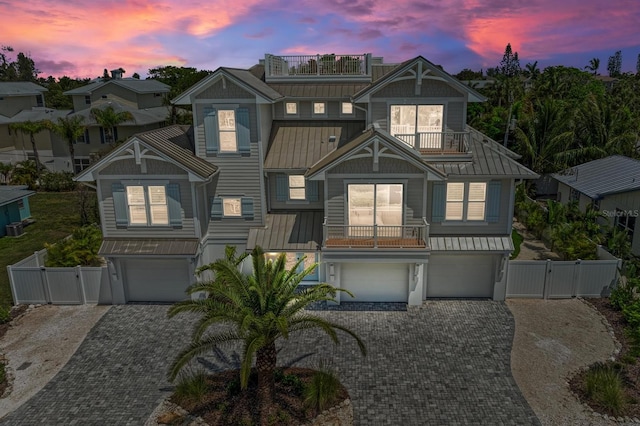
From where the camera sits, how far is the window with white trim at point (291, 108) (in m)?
25.7

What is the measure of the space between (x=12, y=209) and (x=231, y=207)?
20.2 meters

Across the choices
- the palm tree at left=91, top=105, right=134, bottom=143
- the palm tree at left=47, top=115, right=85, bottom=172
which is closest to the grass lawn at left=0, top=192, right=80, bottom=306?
the palm tree at left=47, top=115, right=85, bottom=172

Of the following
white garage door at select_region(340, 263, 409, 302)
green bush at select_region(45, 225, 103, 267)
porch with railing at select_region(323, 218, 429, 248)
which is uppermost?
porch with railing at select_region(323, 218, 429, 248)

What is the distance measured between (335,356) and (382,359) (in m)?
1.77

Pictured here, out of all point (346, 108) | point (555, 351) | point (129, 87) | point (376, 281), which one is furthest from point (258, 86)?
point (129, 87)

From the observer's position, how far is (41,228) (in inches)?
1352

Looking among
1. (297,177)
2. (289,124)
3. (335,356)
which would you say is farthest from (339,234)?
(289,124)

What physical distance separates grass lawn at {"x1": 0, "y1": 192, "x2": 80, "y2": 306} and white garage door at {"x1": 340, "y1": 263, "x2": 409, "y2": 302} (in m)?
16.4

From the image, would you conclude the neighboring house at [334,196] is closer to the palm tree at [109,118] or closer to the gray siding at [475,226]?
the gray siding at [475,226]

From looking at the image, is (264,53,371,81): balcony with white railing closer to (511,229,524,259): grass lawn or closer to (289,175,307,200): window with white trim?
(289,175,307,200): window with white trim

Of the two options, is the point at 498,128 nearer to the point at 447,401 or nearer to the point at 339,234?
the point at 339,234

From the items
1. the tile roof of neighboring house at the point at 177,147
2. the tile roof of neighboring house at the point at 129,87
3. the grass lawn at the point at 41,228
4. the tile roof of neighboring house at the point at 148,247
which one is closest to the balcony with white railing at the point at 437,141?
the tile roof of neighboring house at the point at 177,147

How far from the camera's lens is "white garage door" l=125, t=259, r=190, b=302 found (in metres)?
22.7

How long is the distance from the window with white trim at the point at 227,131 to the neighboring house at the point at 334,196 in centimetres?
6
